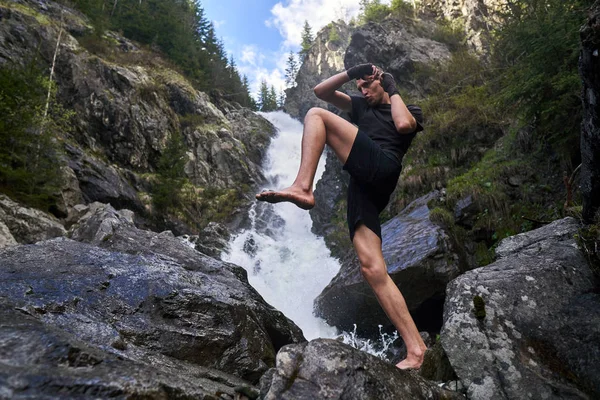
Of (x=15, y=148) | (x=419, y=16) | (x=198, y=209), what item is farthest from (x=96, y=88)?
(x=419, y=16)

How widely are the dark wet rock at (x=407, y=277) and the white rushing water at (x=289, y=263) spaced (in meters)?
1.09

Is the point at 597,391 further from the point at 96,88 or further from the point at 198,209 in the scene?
the point at 96,88

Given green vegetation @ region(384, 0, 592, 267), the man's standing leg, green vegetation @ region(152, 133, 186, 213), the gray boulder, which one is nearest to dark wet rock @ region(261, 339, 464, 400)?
the man's standing leg

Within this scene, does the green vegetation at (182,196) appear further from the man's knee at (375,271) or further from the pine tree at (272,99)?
the pine tree at (272,99)

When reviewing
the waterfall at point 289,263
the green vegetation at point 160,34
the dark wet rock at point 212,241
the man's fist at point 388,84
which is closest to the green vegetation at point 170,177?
the dark wet rock at point 212,241

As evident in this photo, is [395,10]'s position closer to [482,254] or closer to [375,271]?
[482,254]

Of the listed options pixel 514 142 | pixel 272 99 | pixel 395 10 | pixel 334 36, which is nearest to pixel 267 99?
pixel 272 99

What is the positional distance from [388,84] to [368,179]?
0.92 m

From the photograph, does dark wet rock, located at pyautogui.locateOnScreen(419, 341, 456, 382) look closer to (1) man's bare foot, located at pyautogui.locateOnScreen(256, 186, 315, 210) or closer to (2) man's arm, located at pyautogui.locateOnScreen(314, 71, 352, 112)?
(1) man's bare foot, located at pyautogui.locateOnScreen(256, 186, 315, 210)

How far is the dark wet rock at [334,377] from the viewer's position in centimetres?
149

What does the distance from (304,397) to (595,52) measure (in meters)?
2.21

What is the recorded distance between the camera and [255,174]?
2653 centimetres

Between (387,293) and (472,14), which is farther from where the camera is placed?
(472,14)

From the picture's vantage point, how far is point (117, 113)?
2038cm
